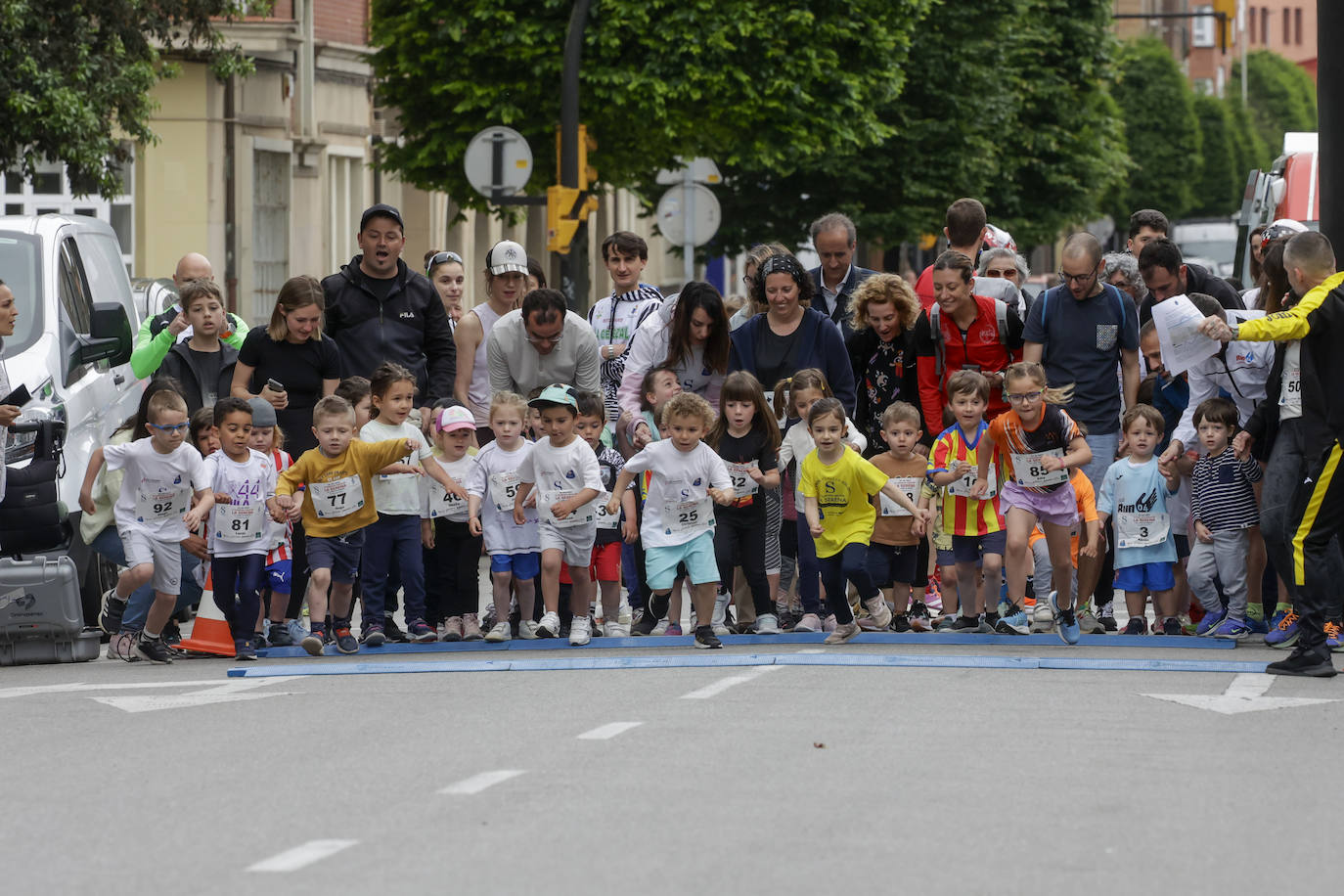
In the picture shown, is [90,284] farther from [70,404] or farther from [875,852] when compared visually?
[875,852]

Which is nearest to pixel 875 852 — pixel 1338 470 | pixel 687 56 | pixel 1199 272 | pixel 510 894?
pixel 510 894

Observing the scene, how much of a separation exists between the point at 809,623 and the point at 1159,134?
2819 inches

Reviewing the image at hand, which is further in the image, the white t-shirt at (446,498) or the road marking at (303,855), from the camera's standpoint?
the white t-shirt at (446,498)

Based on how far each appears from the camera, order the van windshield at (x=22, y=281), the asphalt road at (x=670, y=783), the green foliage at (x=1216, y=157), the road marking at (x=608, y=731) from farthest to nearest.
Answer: the green foliage at (x=1216, y=157) < the van windshield at (x=22, y=281) < the road marking at (x=608, y=731) < the asphalt road at (x=670, y=783)

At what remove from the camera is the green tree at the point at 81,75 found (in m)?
22.0

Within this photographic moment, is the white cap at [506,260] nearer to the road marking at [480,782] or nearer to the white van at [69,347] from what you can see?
Answer: the white van at [69,347]

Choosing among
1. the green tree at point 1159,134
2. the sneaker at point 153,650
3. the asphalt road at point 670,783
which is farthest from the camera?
the green tree at point 1159,134

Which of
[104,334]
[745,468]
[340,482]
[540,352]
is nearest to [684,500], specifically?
[745,468]

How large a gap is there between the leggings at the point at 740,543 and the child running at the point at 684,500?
0.27 m

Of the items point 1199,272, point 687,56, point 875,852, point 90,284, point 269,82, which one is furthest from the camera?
point 269,82

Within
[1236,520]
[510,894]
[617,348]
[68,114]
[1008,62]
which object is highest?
[1008,62]

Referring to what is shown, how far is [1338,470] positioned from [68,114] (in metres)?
14.2

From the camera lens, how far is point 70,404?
43.5ft

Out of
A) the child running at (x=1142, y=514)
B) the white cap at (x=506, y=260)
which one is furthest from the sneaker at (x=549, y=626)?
the child running at (x=1142, y=514)
